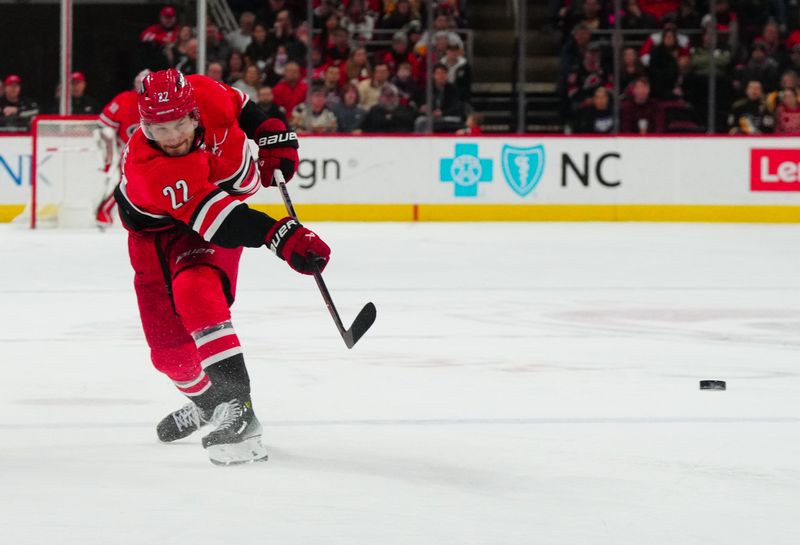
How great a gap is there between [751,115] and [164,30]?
16.7 feet

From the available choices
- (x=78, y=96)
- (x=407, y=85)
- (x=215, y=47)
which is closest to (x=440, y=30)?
(x=407, y=85)

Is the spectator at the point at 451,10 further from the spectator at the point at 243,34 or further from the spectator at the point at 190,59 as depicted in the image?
the spectator at the point at 190,59

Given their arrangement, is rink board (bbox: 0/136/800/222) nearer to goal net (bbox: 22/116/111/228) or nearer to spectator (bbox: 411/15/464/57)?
spectator (bbox: 411/15/464/57)

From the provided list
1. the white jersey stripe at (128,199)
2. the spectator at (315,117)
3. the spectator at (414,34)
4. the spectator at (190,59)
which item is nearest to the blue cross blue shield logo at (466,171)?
the spectator at (315,117)

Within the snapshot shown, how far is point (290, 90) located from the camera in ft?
41.0

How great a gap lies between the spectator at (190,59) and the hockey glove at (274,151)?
8.29 meters

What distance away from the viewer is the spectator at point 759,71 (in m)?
12.6

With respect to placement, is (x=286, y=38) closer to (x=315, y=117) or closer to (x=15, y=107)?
(x=315, y=117)

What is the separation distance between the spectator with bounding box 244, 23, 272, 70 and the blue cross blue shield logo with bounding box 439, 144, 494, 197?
2068 mm

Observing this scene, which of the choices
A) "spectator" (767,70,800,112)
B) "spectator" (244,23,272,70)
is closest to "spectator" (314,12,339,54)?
"spectator" (244,23,272,70)

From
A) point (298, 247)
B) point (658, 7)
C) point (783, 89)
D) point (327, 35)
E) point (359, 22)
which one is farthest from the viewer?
point (658, 7)

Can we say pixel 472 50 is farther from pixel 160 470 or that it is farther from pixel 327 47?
pixel 160 470

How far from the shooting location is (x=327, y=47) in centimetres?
1298

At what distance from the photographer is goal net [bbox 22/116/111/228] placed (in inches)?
440
